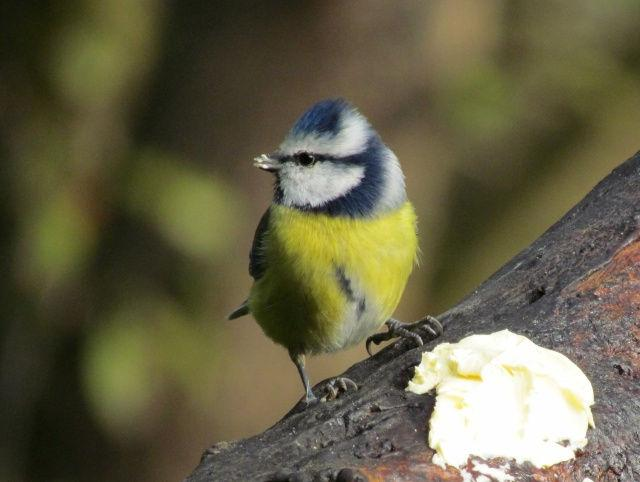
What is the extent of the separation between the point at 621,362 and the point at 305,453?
2.08ft

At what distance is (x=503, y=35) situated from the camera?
4.78 meters

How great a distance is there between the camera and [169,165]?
13.4 ft

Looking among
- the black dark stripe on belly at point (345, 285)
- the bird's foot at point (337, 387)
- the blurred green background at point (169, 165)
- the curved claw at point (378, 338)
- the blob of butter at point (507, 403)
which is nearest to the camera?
the blob of butter at point (507, 403)

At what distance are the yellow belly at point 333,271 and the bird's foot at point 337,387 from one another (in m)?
0.66

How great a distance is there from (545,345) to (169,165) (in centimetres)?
224

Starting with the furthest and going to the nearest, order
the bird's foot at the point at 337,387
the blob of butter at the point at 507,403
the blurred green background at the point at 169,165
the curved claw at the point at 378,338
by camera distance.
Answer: the blurred green background at the point at 169,165 → the curved claw at the point at 378,338 → the bird's foot at the point at 337,387 → the blob of butter at the point at 507,403

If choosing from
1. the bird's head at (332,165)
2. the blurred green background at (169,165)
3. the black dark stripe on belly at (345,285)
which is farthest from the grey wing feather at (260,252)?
the blurred green background at (169,165)

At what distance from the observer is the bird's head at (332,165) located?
10.1 feet

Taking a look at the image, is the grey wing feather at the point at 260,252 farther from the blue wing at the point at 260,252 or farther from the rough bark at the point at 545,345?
the rough bark at the point at 545,345

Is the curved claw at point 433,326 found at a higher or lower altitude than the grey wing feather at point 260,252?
lower

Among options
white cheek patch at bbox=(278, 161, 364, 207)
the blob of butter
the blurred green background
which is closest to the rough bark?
the blob of butter

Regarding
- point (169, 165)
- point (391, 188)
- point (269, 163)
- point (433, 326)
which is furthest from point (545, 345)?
point (169, 165)

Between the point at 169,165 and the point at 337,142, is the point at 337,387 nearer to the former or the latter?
the point at 337,142

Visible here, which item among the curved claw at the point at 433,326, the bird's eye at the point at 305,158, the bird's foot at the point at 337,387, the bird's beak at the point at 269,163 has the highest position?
the bird's beak at the point at 269,163
